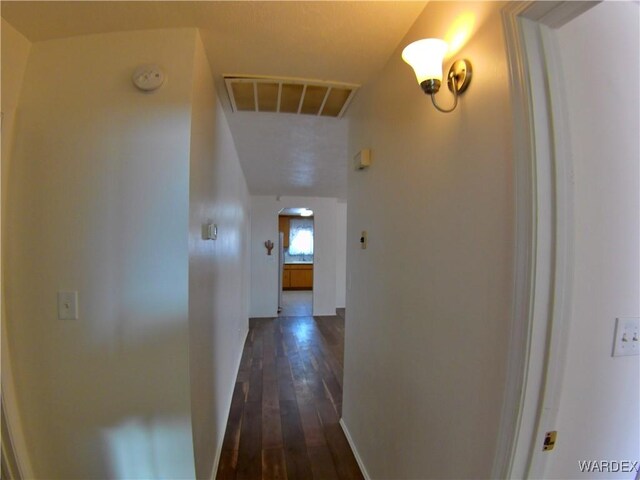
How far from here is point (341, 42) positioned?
134cm

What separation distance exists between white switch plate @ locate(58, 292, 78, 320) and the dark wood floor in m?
1.31

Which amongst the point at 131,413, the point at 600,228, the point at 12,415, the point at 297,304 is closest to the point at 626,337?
the point at 600,228

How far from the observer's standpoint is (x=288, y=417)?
93.4 inches

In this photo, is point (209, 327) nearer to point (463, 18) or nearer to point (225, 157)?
point (225, 157)

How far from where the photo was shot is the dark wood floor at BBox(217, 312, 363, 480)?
1.86 meters

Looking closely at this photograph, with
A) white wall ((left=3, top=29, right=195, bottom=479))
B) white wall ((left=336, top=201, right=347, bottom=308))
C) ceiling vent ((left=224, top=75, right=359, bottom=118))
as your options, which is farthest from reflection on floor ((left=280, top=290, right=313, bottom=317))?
white wall ((left=3, top=29, right=195, bottom=479))

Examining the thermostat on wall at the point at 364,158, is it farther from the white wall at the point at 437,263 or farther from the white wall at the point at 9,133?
the white wall at the point at 9,133

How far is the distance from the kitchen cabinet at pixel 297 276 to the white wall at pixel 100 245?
794cm

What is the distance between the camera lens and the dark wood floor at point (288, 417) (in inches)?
73.0

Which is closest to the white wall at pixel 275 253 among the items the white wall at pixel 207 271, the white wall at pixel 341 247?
the white wall at pixel 341 247

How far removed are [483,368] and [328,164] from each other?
2815mm

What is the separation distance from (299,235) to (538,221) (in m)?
9.01

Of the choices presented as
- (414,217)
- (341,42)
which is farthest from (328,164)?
(414,217)

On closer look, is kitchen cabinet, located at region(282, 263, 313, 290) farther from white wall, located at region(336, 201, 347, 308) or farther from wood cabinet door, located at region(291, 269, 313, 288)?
white wall, located at region(336, 201, 347, 308)
